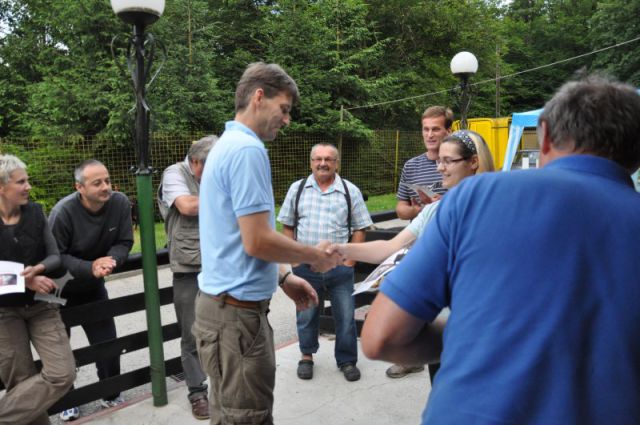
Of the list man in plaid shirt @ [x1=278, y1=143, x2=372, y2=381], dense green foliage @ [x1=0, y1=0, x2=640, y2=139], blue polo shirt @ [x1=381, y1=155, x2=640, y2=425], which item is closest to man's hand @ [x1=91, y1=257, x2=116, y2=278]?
man in plaid shirt @ [x1=278, y1=143, x2=372, y2=381]

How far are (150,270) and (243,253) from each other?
1.67 metres

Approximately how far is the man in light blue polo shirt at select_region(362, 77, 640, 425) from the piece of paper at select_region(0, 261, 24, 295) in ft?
8.32

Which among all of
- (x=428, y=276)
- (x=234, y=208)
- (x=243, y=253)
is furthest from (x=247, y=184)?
(x=428, y=276)

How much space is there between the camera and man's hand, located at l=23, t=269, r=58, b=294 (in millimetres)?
3006

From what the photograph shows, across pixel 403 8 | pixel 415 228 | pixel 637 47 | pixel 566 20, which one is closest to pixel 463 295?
pixel 415 228

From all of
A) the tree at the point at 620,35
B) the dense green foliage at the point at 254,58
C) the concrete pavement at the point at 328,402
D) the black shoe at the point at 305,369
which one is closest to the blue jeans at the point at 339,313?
the black shoe at the point at 305,369

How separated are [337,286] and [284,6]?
1512 centimetres

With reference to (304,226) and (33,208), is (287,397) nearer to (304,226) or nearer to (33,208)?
(304,226)

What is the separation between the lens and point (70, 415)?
3.78 m

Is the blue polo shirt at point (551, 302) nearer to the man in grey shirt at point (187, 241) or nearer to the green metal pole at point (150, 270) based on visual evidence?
the man in grey shirt at point (187, 241)

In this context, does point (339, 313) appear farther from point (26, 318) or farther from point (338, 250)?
point (26, 318)

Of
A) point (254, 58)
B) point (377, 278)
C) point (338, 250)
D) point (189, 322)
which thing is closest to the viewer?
point (377, 278)

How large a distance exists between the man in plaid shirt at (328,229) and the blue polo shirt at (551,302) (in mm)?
A: 3196

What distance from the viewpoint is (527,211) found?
3.51ft
